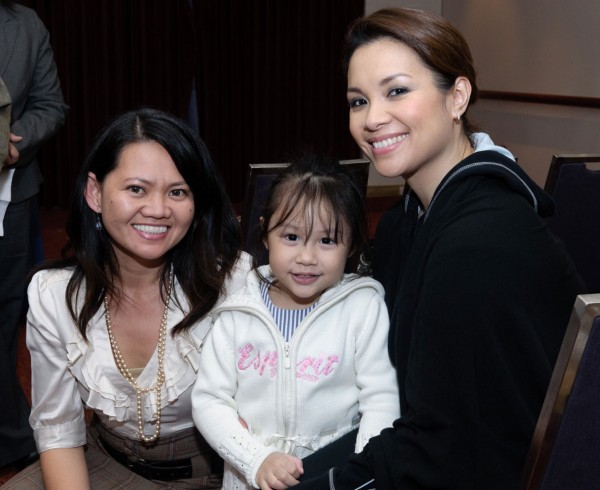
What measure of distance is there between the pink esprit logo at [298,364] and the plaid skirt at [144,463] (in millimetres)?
287

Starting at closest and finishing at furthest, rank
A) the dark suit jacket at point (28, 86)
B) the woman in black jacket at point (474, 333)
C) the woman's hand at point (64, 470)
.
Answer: the woman in black jacket at point (474, 333), the woman's hand at point (64, 470), the dark suit jacket at point (28, 86)

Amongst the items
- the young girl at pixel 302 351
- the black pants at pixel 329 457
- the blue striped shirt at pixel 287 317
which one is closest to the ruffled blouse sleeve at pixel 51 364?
the young girl at pixel 302 351

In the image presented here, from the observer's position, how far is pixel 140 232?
5.22 ft

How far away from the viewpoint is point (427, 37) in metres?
1.36

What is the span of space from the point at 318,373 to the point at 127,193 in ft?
1.82

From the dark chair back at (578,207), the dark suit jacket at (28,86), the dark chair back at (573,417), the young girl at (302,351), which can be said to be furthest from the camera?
the dark suit jacket at (28,86)

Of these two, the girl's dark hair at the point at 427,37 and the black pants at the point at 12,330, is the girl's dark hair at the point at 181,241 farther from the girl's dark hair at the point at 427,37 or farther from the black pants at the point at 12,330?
the black pants at the point at 12,330

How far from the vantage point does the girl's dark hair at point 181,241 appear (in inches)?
62.6

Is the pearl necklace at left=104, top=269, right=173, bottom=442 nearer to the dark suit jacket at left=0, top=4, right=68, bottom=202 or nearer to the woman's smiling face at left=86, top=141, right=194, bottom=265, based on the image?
the woman's smiling face at left=86, top=141, right=194, bottom=265

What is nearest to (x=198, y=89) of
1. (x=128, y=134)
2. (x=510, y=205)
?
(x=128, y=134)

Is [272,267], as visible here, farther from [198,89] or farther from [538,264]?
[198,89]

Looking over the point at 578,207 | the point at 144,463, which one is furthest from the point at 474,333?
the point at 578,207

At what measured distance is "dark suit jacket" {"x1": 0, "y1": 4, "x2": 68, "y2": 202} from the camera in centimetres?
258

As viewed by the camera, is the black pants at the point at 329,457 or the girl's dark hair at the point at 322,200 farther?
the girl's dark hair at the point at 322,200
